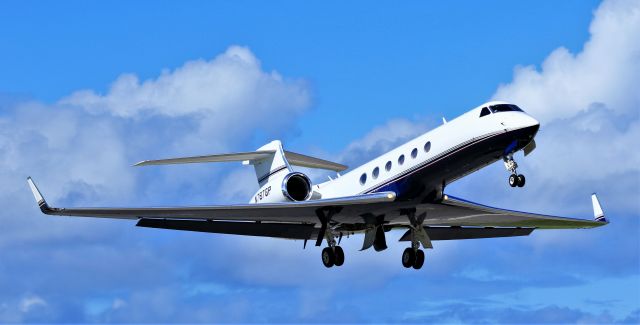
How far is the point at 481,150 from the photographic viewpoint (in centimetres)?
2964

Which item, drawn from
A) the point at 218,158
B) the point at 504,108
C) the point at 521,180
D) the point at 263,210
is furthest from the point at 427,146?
the point at 218,158

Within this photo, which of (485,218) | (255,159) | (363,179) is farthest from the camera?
(255,159)

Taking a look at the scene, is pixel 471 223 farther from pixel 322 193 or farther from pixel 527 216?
pixel 322 193

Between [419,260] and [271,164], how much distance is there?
6.12 m

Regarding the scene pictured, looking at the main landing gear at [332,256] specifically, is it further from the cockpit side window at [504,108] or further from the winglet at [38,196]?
the winglet at [38,196]

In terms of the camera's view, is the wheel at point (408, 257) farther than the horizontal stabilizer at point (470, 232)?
No

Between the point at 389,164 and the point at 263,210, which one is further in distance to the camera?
the point at 263,210

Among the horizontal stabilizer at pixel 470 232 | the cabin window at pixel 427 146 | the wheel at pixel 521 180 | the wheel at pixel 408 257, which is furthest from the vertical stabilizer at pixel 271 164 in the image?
the wheel at pixel 521 180

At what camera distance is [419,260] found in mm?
34281

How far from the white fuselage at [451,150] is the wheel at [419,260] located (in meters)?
2.84

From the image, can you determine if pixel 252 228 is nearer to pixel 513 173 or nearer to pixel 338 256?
pixel 338 256

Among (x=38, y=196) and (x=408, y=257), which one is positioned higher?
(x=408, y=257)

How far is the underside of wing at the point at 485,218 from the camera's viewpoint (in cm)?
3328

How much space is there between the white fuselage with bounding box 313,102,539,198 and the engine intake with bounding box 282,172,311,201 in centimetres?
245
